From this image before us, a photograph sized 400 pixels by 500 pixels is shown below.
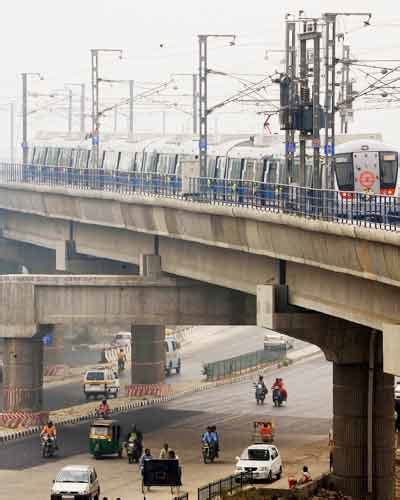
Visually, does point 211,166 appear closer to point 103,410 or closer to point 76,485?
point 103,410

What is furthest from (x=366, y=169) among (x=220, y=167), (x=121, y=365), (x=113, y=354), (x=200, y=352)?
(x=200, y=352)

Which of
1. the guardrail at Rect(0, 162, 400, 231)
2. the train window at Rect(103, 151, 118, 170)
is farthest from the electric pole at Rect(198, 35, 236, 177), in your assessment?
the train window at Rect(103, 151, 118, 170)

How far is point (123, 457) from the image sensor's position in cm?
6128

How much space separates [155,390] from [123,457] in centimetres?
2491

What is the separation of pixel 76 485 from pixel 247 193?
50.8 ft

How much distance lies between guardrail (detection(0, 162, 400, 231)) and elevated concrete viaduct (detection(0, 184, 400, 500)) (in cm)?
69

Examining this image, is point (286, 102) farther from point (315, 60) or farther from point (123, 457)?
point (123, 457)

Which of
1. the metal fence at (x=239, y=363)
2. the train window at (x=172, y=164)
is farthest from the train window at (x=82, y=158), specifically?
the train window at (x=172, y=164)

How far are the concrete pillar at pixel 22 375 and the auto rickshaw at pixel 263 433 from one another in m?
10.8

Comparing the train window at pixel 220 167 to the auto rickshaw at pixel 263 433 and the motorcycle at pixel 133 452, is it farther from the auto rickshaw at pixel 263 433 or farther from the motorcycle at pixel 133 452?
the motorcycle at pixel 133 452

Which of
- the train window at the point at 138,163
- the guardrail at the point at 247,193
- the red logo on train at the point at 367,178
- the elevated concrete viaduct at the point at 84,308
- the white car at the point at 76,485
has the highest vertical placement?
the train window at the point at 138,163

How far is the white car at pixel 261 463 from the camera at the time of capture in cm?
5391

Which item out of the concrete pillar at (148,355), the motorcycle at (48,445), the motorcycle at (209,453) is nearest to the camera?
the motorcycle at (209,453)

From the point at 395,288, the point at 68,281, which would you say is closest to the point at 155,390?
the point at 68,281
